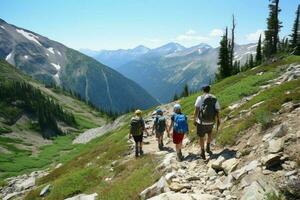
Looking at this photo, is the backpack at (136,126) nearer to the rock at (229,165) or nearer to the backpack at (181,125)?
the backpack at (181,125)

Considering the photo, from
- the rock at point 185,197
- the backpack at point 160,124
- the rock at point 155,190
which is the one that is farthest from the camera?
the backpack at point 160,124

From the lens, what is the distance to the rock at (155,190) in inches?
627

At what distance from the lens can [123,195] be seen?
18.3 meters

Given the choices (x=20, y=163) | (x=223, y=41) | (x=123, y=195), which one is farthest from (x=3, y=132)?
(x=123, y=195)

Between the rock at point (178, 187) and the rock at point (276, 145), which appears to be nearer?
the rock at point (276, 145)

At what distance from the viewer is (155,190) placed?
1630cm

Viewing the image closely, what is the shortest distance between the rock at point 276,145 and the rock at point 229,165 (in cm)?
151

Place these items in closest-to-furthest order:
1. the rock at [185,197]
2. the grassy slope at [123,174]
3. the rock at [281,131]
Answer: the rock at [185,197] < the rock at [281,131] < the grassy slope at [123,174]

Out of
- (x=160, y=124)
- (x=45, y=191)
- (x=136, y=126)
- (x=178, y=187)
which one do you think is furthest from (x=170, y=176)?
(x=45, y=191)

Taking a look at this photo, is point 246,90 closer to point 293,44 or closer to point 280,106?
point 280,106

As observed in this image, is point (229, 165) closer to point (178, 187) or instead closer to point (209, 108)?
point (178, 187)

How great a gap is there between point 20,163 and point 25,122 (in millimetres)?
93584

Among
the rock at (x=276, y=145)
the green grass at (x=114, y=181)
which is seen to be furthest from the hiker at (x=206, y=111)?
the rock at (x=276, y=145)

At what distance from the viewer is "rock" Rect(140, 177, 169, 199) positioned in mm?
15938
